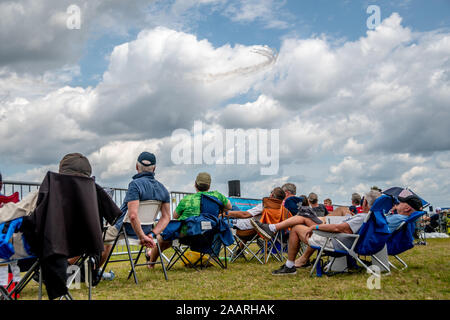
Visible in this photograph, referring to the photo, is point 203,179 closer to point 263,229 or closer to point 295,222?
point 263,229

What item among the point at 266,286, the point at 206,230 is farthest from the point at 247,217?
the point at 266,286

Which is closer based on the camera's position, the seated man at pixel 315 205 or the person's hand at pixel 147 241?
the person's hand at pixel 147 241

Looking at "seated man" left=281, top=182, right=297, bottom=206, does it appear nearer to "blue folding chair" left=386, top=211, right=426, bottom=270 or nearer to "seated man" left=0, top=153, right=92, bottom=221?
"blue folding chair" left=386, top=211, right=426, bottom=270

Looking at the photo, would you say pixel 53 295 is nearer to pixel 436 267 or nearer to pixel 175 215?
pixel 175 215

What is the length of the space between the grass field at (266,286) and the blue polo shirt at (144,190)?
3.10 feet

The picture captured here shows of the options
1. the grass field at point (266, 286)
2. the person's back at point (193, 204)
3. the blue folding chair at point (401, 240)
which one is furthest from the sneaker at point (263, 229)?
the blue folding chair at point (401, 240)

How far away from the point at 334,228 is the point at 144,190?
8.10 feet

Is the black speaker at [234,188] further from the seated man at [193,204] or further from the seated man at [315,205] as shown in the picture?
the seated man at [193,204]

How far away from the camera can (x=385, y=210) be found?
5.84 metres

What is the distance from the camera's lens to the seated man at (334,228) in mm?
5812

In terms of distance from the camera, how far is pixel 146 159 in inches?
240

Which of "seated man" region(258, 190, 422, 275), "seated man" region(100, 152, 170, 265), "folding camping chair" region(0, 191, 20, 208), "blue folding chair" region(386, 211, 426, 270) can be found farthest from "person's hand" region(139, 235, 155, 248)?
"blue folding chair" region(386, 211, 426, 270)
